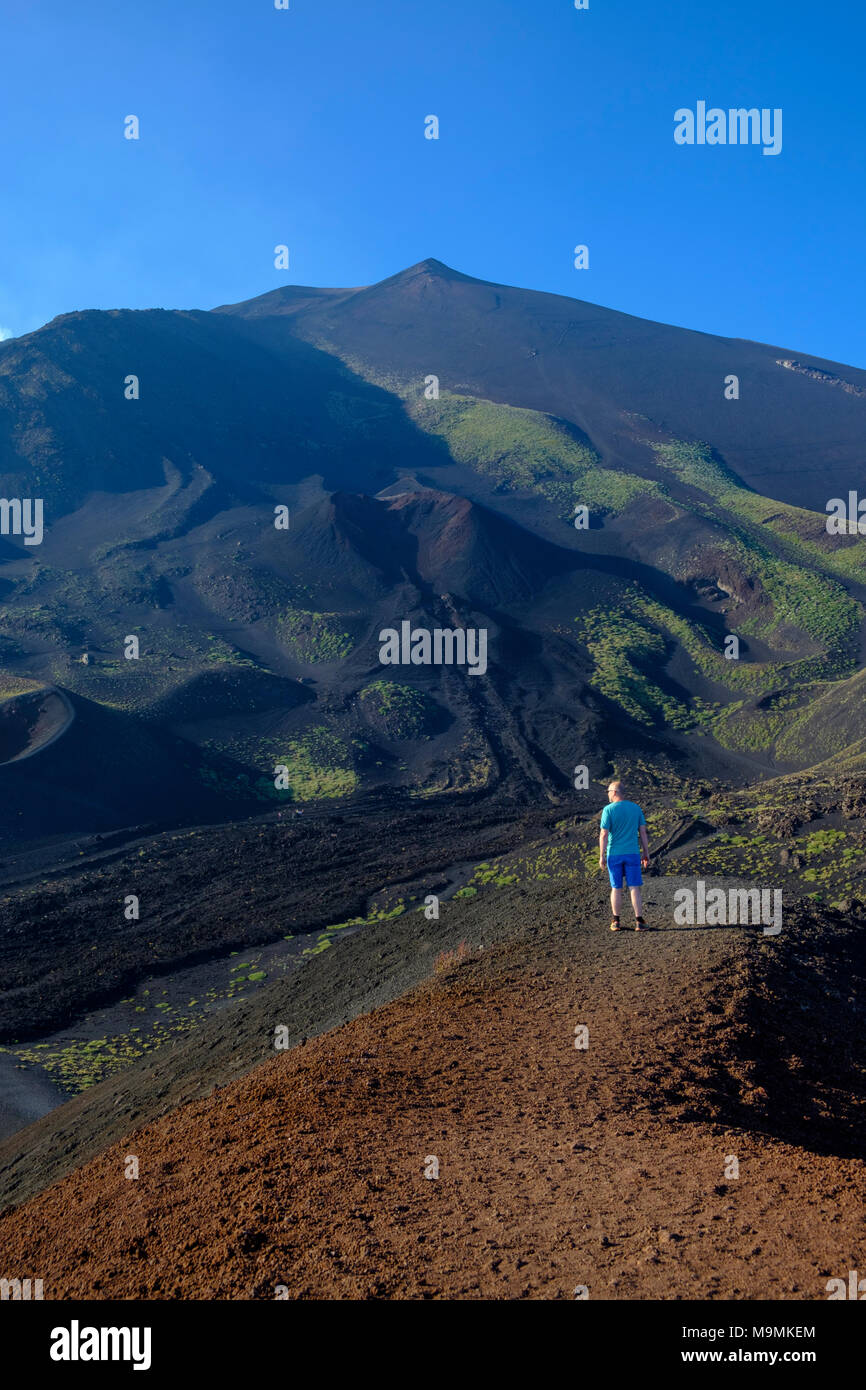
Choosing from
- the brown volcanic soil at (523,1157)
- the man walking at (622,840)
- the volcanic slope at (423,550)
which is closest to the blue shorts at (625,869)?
the man walking at (622,840)

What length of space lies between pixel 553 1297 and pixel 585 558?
56.6m

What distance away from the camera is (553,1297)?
365 centimetres

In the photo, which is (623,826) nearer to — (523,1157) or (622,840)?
(622,840)

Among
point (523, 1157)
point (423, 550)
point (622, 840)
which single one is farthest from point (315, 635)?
point (523, 1157)

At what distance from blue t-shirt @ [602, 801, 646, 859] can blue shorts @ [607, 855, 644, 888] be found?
9 centimetres

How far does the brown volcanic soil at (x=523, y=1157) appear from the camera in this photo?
397 cm

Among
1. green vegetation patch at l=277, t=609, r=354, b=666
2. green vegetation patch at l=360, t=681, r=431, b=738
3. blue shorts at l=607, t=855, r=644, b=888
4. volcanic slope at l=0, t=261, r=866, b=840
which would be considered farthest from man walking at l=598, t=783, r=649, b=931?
green vegetation patch at l=277, t=609, r=354, b=666

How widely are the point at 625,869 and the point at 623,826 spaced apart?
62 cm

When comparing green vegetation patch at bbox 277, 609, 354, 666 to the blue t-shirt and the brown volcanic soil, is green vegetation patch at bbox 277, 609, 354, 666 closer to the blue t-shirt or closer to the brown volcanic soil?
the blue t-shirt

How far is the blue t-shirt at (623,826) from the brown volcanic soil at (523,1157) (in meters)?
1.17

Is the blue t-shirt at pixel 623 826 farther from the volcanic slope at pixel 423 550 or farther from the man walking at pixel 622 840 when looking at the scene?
the volcanic slope at pixel 423 550

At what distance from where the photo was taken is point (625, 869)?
34.0 ft
